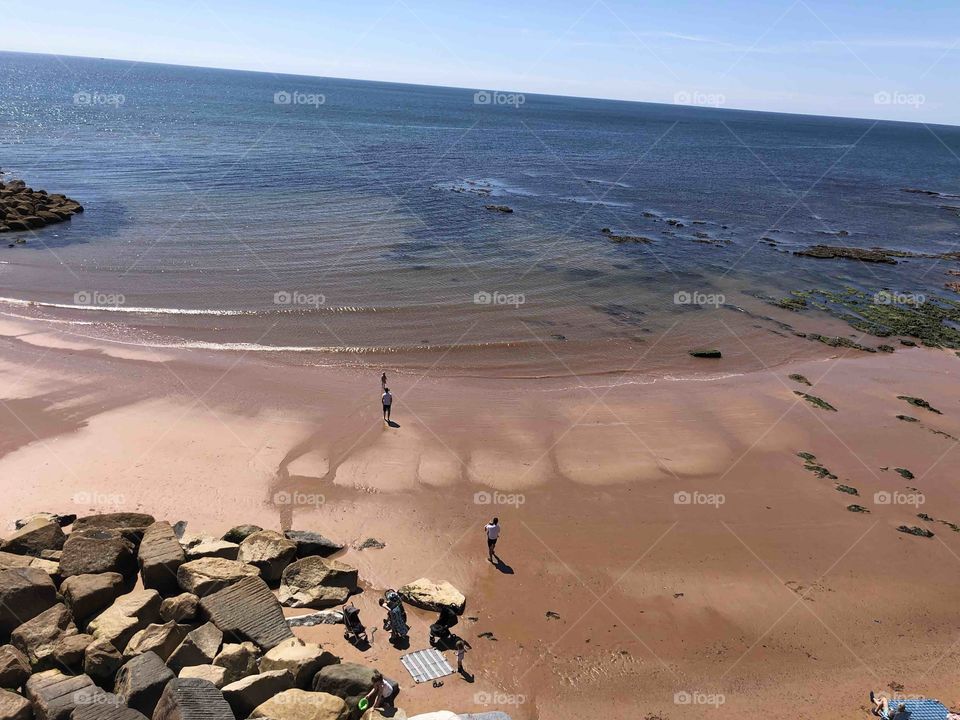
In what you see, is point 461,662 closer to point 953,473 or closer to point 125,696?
point 125,696

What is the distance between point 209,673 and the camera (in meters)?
11.3

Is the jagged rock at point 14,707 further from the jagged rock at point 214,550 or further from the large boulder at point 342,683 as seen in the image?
the large boulder at point 342,683

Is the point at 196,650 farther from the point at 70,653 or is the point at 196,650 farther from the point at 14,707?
the point at 14,707

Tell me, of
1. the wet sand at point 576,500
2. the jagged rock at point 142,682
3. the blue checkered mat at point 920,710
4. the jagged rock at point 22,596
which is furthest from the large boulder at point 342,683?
the blue checkered mat at point 920,710

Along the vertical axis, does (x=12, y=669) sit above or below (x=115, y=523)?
below

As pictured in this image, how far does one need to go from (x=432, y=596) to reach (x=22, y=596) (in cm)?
774

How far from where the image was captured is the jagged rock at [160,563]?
44.8ft

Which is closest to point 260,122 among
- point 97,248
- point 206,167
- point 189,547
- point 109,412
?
point 206,167

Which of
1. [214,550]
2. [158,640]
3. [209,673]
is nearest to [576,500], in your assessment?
[214,550]

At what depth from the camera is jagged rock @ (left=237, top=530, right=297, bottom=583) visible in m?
14.5

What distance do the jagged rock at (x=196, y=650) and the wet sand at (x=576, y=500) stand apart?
2264mm

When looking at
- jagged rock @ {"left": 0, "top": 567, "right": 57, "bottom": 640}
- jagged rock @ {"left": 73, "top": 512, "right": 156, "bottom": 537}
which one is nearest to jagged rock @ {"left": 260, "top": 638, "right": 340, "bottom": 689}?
jagged rock @ {"left": 0, "top": 567, "right": 57, "bottom": 640}

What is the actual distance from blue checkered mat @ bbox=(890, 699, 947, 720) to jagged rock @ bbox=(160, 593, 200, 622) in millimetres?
13110

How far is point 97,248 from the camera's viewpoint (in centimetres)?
3884
